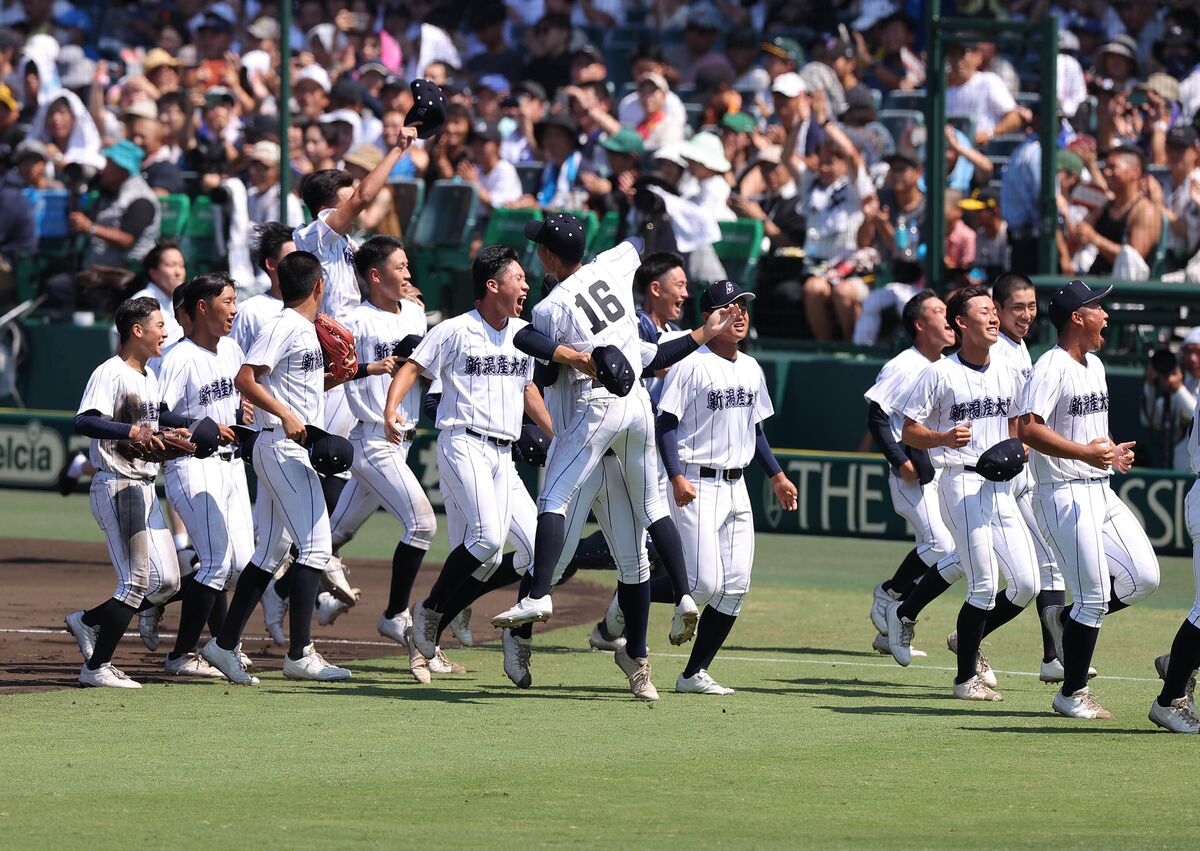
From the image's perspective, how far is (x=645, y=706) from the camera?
9031mm

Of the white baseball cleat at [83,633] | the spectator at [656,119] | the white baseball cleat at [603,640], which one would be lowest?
the white baseball cleat at [603,640]

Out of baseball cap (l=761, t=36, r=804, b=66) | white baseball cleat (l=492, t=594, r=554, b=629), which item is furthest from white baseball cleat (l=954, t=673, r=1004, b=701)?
baseball cap (l=761, t=36, r=804, b=66)

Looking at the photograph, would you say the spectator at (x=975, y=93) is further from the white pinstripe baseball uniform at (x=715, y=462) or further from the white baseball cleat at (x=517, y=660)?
the white baseball cleat at (x=517, y=660)

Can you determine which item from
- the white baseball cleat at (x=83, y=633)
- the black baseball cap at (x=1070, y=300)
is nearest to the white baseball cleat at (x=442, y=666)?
the white baseball cleat at (x=83, y=633)

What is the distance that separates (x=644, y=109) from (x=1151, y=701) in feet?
34.7

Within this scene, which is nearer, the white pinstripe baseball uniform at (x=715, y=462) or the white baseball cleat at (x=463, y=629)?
the white pinstripe baseball uniform at (x=715, y=462)

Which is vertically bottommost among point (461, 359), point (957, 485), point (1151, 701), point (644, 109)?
point (1151, 701)

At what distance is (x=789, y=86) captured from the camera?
17.9 metres

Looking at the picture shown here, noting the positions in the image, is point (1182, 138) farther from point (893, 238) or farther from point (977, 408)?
point (977, 408)

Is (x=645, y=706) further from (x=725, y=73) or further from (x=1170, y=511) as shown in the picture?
(x=725, y=73)

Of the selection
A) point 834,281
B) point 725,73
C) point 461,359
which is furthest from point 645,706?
point 725,73

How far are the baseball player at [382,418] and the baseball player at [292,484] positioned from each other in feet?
2.01

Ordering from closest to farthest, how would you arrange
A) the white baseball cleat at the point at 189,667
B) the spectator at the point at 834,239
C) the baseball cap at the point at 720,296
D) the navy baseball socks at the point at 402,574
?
the baseball cap at the point at 720,296, the white baseball cleat at the point at 189,667, the navy baseball socks at the point at 402,574, the spectator at the point at 834,239

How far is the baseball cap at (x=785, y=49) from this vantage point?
19.3 metres
